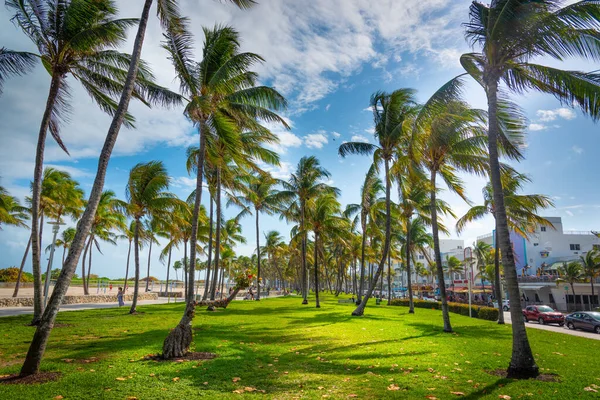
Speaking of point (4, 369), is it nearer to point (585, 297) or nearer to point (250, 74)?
point (250, 74)

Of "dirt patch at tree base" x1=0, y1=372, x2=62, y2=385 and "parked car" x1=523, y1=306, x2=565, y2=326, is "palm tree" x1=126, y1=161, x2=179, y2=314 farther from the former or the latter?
"parked car" x1=523, y1=306, x2=565, y2=326

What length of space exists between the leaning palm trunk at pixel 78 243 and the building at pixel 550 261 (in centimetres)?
5323

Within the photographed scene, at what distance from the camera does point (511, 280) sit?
7.68 meters

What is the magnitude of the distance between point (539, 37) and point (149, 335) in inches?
538

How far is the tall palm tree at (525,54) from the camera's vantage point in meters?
7.32

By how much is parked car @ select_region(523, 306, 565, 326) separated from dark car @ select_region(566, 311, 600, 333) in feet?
9.29

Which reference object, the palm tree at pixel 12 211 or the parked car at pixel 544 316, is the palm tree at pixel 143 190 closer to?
the palm tree at pixel 12 211

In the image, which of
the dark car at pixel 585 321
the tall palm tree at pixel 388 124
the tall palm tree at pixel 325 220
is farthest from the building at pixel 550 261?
the tall palm tree at pixel 388 124

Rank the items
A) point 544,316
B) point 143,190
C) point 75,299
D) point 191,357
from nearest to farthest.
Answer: point 191,357, point 143,190, point 544,316, point 75,299

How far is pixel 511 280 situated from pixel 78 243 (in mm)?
9198

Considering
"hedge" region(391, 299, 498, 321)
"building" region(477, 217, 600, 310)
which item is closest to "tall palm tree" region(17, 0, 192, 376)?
"hedge" region(391, 299, 498, 321)

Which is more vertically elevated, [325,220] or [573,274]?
[325,220]

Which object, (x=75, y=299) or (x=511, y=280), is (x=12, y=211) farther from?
(x=511, y=280)

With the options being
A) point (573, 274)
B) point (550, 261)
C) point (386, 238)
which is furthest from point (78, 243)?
point (550, 261)
